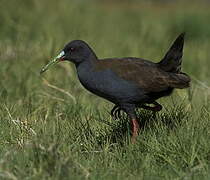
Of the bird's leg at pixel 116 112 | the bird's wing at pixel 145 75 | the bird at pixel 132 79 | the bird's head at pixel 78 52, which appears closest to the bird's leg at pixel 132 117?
the bird at pixel 132 79

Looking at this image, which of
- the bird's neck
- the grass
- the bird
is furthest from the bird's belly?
the grass

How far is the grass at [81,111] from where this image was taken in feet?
13.9

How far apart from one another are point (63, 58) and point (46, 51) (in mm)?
3182

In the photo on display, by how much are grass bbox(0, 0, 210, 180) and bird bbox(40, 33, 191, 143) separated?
0.24 metres

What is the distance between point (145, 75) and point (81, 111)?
1.31 metres

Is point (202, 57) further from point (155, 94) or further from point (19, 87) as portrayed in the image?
point (155, 94)

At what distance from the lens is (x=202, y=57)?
387 inches

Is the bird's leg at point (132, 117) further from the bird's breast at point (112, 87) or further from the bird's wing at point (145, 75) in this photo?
the bird's wing at point (145, 75)

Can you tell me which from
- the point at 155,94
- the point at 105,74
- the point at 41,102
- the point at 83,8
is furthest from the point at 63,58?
the point at 83,8

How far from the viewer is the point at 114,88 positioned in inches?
197

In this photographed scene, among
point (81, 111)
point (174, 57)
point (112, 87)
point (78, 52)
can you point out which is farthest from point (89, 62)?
point (81, 111)

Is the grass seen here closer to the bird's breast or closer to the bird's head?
the bird's breast

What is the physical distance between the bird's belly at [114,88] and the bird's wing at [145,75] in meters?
0.05

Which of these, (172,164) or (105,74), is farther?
(105,74)
